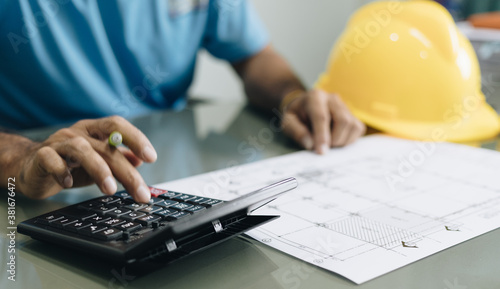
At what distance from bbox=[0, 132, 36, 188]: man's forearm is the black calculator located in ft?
0.45

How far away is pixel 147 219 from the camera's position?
42cm

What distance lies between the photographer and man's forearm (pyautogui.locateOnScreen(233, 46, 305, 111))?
39.9 inches

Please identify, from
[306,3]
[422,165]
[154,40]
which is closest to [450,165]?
[422,165]

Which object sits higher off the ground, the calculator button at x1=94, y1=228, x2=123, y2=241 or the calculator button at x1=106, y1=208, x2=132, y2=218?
the calculator button at x1=106, y1=208, x2=132, y2=218

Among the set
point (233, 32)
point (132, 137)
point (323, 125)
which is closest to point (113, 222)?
point (132, 137)

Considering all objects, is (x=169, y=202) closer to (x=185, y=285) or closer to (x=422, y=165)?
(x=185, y=285)

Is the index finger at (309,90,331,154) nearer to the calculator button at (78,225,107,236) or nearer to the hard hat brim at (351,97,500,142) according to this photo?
the hard hat brim at (351,97,500,142)

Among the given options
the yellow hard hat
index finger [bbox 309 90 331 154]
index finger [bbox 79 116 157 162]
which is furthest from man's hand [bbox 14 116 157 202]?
the yellow hard hat
